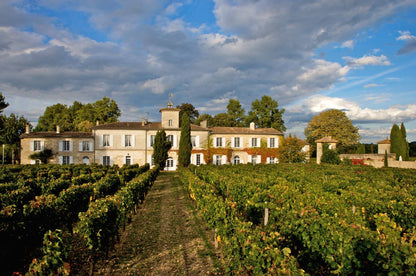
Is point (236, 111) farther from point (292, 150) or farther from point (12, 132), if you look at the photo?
point (12, 132)

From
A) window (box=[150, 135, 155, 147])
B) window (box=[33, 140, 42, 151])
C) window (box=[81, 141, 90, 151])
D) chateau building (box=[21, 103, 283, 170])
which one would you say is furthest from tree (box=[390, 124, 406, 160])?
A: window (box=[33, 140, 42, 151])

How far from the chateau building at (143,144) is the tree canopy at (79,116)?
11.1 m

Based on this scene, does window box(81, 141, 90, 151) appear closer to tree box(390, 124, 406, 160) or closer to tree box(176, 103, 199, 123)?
tree box(176, 103, 199, 123)

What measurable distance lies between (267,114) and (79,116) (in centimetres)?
3395

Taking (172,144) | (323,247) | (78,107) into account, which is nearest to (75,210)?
(323,247)

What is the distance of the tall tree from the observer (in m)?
45.1

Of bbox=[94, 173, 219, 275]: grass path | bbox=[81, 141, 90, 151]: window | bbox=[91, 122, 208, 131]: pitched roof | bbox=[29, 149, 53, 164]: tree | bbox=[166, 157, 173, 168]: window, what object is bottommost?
bbox=[94, 173, 219, 275]: grass path

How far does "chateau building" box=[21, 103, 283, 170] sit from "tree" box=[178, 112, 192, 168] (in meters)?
1.12

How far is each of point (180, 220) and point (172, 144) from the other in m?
21.3

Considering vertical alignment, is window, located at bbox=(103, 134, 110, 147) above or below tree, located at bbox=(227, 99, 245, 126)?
below

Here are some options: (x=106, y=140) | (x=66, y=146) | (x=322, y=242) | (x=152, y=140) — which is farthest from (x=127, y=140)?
(x=322, y=242)

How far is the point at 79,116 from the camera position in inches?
1742

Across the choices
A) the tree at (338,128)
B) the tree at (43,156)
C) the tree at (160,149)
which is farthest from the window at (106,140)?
the tree at (338,128)

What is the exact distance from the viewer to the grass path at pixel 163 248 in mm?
5141
